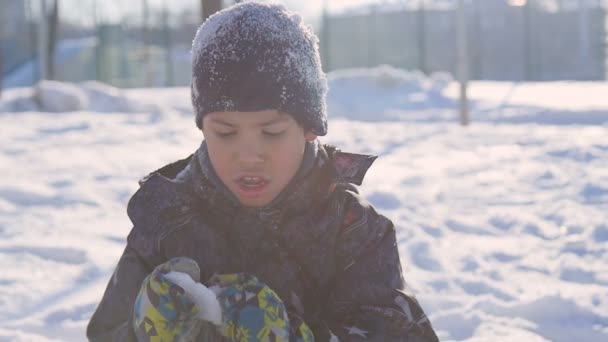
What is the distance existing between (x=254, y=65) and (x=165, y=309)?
522mm

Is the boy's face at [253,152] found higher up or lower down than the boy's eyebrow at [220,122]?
lower down

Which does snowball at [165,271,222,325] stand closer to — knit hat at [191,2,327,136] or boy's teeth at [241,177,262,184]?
boy's teeth at [241,177,262,184]

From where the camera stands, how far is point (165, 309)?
1.36 m

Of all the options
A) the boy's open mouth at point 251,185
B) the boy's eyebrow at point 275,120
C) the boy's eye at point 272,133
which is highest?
the boy's eyebrow at point 275,120

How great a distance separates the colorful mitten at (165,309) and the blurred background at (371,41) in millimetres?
18968

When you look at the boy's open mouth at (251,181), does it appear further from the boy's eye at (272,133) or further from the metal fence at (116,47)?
the metal fence at (116,47)

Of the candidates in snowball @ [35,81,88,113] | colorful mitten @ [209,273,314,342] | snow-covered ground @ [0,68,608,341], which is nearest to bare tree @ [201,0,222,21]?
snow-covered ground @ [0,68,608,341]

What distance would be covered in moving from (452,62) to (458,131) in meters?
14.8

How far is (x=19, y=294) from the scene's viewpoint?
2.86 m

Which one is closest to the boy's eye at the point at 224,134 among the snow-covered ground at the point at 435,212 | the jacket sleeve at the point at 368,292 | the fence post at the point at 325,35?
the jacket sleeve at the point at 368,292

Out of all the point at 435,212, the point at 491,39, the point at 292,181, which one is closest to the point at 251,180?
the point at 292,181

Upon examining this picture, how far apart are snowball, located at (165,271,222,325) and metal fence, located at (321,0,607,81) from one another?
68.0 feet

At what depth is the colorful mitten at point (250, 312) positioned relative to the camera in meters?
1.42

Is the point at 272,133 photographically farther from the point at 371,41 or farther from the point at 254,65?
the point at 371,41
